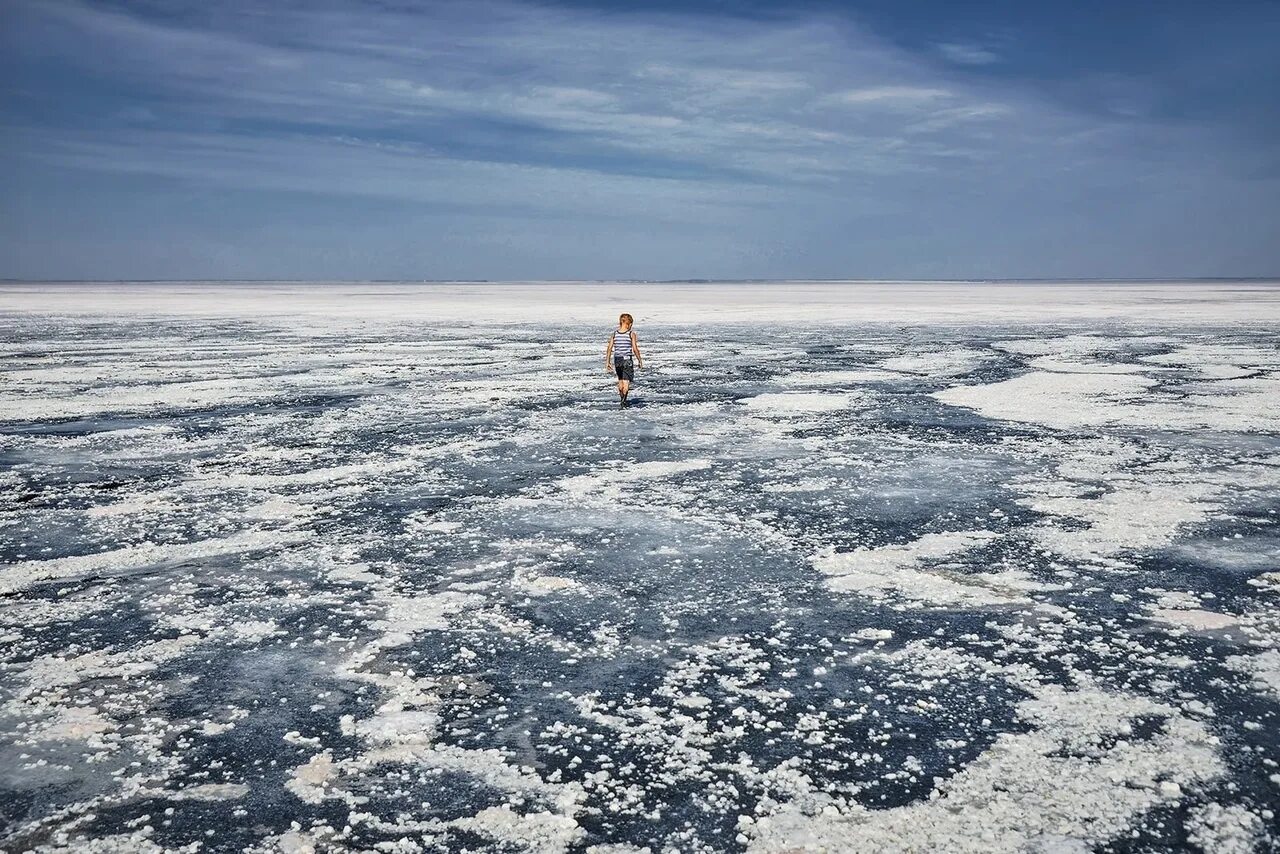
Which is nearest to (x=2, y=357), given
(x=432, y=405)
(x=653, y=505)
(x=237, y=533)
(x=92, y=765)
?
(x=432, y=405)

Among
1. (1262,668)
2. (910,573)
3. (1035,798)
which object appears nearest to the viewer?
(1035,798)

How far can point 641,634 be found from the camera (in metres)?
4.88

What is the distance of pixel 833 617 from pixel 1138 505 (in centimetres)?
356

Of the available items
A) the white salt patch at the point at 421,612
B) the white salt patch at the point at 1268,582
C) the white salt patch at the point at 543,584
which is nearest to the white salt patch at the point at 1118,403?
the white salt patch at the point at 1268,582

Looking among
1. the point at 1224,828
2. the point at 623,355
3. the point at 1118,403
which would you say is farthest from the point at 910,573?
the point at 1118,403

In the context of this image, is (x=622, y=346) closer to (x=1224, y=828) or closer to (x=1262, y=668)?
(x=1262, y=668)

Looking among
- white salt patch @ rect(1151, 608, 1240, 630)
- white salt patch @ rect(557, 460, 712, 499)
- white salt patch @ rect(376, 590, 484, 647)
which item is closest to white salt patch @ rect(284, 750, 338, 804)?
white salt patch @ rect(376, 590, 484, 647)

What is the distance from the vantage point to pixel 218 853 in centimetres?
306

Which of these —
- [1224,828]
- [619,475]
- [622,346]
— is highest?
[622,346]

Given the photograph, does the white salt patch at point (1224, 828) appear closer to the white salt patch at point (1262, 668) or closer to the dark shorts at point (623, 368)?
the white salt patch at point (1262, 668)

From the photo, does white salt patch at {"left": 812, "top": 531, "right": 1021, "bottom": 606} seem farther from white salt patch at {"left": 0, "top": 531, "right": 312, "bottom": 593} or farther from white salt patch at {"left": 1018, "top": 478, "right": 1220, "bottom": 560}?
white salt patch at {"left": 0, "top": 531, "right": 312, "bottom": 593}

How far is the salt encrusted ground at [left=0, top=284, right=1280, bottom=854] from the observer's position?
3297mm

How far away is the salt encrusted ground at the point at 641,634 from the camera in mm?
3297

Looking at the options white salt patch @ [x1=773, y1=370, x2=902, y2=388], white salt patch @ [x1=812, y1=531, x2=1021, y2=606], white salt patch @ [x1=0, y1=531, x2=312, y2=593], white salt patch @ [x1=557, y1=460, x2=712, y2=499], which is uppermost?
white salt patch @ [x1=773, y1=370, x2=902, y2=388]
